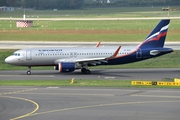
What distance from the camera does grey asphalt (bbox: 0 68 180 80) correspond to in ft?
173

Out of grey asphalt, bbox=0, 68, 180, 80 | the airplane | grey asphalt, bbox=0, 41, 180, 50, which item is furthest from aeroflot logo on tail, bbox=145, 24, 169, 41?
grey asphalt, bbox=0, 41, 180, 50

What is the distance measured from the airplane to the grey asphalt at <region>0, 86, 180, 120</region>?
12.8 meters

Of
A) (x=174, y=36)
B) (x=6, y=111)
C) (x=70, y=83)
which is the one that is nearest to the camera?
(x=6, y=111)

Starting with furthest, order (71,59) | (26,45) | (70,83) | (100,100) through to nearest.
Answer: (26,45) < (71,59) < (70,83) < (100,100)

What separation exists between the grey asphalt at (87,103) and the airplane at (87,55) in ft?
42.0

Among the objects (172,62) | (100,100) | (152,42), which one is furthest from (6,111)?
(172,62)

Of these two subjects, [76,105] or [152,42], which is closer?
[76,105]

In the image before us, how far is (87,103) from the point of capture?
35.6 m

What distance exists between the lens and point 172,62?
6588cm

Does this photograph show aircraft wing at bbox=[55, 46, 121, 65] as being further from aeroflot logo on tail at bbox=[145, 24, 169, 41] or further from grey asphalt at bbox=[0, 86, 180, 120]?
grey asphalt at bbox=[0, 86, 180, 120]

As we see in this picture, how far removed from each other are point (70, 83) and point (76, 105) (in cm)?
1242

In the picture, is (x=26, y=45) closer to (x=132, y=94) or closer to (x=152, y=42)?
(x=152, y=42)

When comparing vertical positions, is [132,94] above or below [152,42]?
below

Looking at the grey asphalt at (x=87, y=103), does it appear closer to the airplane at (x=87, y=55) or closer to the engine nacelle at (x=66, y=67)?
the engine nacelle at (x=66, y=67)
